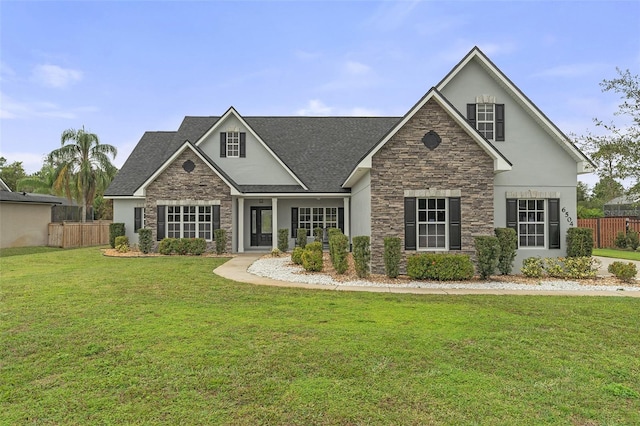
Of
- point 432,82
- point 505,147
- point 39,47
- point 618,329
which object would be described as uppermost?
point 39,47

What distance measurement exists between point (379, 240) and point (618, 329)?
6.50 meters

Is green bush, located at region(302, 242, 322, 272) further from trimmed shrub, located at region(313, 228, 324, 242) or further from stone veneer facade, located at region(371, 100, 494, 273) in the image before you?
trimmed shrub, located at region(313, 228, 324, 242)

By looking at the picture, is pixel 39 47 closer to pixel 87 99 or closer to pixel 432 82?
pixel 87 99

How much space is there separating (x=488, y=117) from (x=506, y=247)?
452 cm

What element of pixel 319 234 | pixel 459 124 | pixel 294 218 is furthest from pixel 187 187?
pixel 459 124

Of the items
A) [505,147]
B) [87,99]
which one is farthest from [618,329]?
[87,99]

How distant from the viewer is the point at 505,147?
1279 cm

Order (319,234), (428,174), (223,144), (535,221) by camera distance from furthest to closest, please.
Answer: (223,144) < (319,234) < (535,221) < (428,174)

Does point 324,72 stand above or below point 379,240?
above

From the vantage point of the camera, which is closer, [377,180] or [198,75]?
[377,180]

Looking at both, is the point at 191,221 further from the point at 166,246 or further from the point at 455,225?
the point at 455,225

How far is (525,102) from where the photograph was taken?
12.5m

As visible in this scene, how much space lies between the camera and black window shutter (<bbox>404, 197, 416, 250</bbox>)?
1179 cm

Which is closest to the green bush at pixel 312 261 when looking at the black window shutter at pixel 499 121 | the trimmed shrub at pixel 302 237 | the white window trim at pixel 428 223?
the white window trim at pixel 428 223
